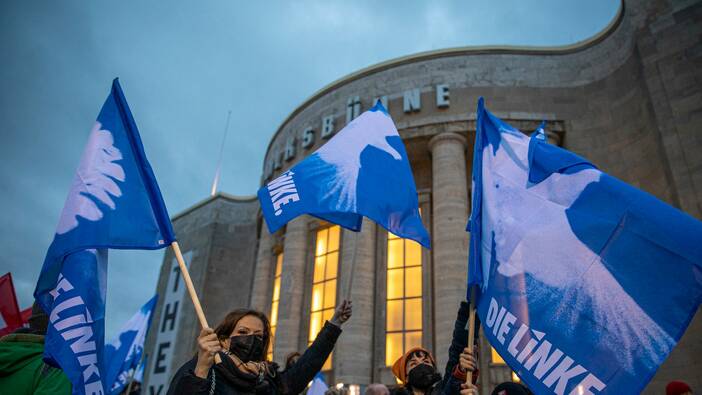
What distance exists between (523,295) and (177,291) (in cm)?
2485

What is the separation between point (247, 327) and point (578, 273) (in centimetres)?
230

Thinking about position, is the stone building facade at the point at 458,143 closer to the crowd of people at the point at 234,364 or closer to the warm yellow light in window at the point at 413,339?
the warm yellow light in window at the point at 413,339

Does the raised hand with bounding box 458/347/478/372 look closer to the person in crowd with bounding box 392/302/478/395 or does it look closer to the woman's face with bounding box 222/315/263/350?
the person in crowd with bounding box 392/302/478/395

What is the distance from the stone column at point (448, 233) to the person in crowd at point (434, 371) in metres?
8.31

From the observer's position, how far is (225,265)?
24.9 meters

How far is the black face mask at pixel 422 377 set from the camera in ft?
12.3

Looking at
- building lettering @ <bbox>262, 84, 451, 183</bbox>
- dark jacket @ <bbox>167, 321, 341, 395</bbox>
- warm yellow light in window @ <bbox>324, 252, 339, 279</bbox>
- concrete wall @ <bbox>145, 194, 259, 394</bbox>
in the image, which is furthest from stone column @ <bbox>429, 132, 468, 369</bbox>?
concrete wall @ <bbox>145, 194, 259, 394</bbox>

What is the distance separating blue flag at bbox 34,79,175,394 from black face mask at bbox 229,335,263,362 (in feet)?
3.67

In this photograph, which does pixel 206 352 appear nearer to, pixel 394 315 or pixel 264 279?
pixel 394 315

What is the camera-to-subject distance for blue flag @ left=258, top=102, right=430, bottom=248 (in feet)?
14.1

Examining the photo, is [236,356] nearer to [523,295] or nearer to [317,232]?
[523,295]

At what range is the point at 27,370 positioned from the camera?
2.93 m

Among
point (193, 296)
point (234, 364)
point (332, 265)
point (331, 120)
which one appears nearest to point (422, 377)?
point (234, 364)

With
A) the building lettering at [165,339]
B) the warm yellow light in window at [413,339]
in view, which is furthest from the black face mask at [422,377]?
the building lettering at [165,339]
